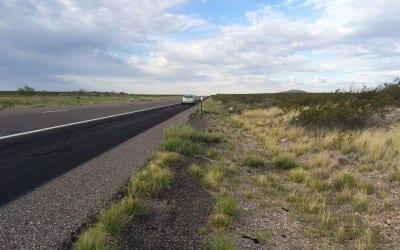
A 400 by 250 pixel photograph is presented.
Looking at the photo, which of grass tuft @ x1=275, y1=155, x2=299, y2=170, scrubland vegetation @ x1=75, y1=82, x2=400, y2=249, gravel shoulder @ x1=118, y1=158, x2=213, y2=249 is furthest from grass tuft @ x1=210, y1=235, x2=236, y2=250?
grass tuft @ x1=275, y1=155, x2=299, y2=170

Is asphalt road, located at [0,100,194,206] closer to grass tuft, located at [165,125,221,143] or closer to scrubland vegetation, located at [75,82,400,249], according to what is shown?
Result: grass tuft, located at [165,125,221,143]

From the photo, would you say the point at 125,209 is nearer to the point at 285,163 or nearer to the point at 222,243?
the point at 222,243

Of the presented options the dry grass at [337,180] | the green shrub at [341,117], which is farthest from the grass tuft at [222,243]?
the green shrub at [341,117]

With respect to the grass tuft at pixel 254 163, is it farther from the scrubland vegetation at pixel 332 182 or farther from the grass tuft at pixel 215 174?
the grass tuft at pixel 215 174

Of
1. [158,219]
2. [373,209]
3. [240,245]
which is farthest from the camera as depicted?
[373,209]

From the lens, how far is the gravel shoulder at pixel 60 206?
4.34 metres

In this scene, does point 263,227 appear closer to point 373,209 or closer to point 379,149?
point 373,209

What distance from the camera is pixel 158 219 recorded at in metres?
5.67

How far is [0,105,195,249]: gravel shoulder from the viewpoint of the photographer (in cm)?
434

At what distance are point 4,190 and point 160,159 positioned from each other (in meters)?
4.04

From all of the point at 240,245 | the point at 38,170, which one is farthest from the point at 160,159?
the point at 240,245

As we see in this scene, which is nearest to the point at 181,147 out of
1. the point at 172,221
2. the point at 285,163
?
the point at 285,163

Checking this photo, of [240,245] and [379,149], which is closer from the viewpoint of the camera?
[240,245]

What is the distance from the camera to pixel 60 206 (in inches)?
213
